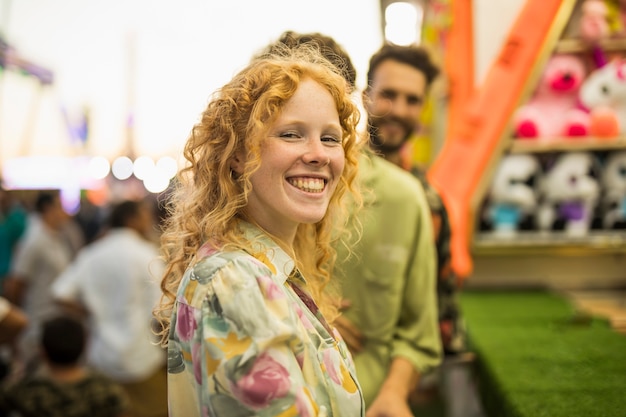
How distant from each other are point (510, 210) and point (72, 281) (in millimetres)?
2409

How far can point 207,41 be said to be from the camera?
21.4 ft

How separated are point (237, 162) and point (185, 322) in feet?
0.93

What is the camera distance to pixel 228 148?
105 centimetres

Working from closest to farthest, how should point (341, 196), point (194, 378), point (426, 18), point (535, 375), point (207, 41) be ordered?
point (194, 378) → point (341, 196) → point (535, 375) → point (426, 18) → point (207, 41)

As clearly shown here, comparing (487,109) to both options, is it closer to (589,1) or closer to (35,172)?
(589,1)

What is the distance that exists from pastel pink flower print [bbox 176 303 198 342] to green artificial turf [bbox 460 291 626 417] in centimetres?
80

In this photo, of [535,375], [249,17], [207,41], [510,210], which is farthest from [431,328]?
[207,41]

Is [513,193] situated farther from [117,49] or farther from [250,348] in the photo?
[117,49]

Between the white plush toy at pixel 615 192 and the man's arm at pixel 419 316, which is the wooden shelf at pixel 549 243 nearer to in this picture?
the white plush toy at pixel 615 192

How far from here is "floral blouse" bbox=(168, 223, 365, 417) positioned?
0.87 m

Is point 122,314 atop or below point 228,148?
below

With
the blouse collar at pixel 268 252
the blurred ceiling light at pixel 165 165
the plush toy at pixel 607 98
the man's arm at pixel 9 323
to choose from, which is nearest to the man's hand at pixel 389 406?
the blouse collar at pixel 268 252

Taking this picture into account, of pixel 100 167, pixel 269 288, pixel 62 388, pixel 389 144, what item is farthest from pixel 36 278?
pixel 100 167

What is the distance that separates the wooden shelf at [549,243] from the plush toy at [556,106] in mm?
522
